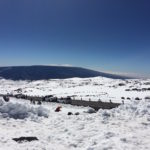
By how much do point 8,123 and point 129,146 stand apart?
33.1 ft

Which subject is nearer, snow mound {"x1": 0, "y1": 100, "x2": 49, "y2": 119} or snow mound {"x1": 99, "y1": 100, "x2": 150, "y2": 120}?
snow mound {"x1": 99, "y1": 100, "x2": 150, "y2": 120}

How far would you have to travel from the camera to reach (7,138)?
12.4m

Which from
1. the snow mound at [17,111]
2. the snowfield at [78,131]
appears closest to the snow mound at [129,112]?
the snowfield at [78,131]

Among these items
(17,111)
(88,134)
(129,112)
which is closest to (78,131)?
(88,134)

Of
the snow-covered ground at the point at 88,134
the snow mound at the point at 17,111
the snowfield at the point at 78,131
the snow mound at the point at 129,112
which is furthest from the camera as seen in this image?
the snow mound at the point at 17,111

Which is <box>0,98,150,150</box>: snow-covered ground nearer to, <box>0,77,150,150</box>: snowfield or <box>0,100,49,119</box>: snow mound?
<box>0,77,150,150</box>: snowfield

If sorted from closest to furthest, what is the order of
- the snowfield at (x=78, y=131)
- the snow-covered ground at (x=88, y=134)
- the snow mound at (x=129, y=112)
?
the snow-covered ground at (x=88, y=134) < the snowfield at (x=78, y=131) < the snow mound at (x=129, y=112)

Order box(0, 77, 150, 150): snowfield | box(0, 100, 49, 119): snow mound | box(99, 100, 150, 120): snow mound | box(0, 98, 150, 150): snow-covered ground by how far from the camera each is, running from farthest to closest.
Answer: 1. box(0, 100, 49, 119): snow mound
2. box(99, 100, 150, 120): snow mound
3. box(0, 77, 150, 150): snowfield
4. box(0, 98, 150, 150): snow-covered ground

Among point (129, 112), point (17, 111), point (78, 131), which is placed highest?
point (129, 112)

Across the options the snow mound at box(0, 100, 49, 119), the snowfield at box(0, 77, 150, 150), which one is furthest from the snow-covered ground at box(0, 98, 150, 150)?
the snow mound at box(0, 100, 49, 119)

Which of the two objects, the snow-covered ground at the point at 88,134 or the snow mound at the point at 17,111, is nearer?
the snow-covered ground at the point at 88,134

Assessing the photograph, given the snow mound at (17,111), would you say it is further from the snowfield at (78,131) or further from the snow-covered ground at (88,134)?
the snow-covered ground at (88,134)

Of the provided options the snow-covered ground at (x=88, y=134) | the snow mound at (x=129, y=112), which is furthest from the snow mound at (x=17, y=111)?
the snow mound at (x=129, y=112)

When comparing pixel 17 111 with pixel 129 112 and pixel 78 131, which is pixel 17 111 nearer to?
pixel 78 131
